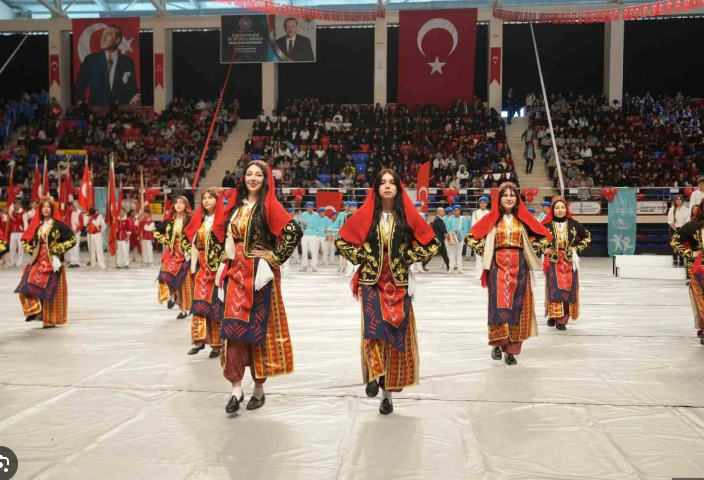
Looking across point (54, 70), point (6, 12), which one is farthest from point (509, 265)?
point (6, 12)

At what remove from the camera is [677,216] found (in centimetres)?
1736

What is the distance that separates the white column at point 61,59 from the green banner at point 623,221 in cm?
2441

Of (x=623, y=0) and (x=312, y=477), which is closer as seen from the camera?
(x=312, y=477)

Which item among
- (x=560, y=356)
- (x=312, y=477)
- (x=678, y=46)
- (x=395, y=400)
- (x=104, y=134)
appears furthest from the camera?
(x=678, y=46)

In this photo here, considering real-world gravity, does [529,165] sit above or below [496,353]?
above

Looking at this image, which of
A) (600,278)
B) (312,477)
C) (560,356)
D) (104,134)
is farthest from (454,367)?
(104,134)

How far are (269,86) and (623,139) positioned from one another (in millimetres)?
14956

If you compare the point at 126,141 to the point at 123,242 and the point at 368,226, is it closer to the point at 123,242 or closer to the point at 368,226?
the point at 123,242

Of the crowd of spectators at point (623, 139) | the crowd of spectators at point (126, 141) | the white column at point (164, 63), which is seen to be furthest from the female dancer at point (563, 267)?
the white column at point (164, 63)

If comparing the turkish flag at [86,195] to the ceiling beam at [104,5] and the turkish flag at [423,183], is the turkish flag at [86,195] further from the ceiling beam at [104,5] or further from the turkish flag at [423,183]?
the ceiling beam at [104,5]

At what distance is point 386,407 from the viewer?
5125 mm

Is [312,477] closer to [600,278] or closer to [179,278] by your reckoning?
[179,278]

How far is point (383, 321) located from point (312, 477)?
155cm

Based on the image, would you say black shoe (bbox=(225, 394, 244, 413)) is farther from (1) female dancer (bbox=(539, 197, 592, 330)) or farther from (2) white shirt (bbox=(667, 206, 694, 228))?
(2) white shirt (bbox=(667, 206, 694, 228))
